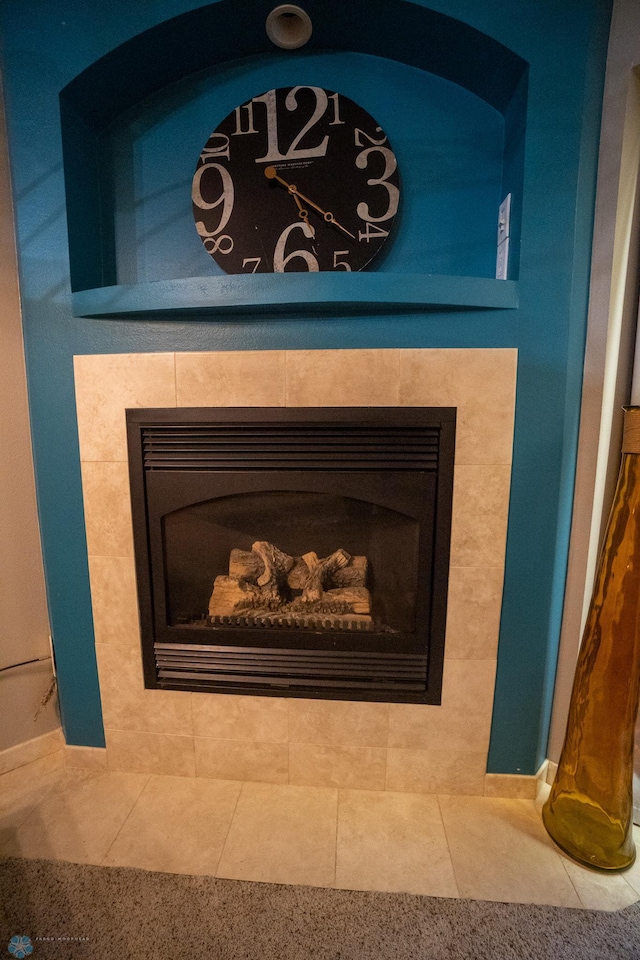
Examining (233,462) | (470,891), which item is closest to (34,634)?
(233,462)

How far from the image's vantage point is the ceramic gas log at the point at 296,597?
4.54 feet

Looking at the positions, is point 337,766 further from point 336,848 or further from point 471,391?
point 471,391

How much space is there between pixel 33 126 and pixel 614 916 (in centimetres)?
237

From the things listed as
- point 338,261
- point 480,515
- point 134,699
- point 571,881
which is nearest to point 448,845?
point 571,881

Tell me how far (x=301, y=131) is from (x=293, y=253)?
316mm

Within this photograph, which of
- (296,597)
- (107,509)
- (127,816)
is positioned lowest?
(127,816)

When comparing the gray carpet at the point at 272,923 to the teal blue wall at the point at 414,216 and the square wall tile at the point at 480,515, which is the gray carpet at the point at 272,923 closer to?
the teal blue wall at the point at 414,216

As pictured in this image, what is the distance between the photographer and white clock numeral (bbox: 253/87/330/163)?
49.6 inches

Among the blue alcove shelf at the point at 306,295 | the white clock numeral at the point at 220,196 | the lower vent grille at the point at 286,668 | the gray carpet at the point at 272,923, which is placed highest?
the white clock numeral at the point at 220,196

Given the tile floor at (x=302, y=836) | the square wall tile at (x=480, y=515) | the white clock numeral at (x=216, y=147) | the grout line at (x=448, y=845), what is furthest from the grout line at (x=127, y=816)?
the white clock numeral at (x=216, y=147)

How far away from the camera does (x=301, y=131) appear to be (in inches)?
50.1

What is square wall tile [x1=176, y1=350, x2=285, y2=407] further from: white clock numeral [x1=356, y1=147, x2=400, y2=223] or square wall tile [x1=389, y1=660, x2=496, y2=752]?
square wall tile [x1=389, y1=660, x2=496, y2=752]
